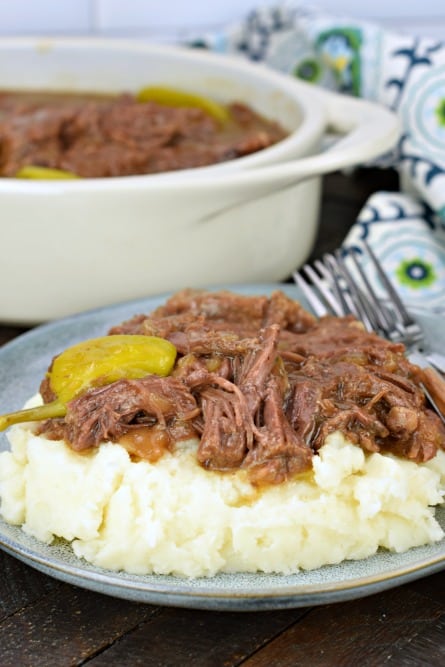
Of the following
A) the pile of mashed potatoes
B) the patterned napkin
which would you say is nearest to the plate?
the pile of mashed potatoes

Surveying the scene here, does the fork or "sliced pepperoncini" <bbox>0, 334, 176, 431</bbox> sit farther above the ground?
"sliced pepperoncini" <bbox>0, 334, 176, 431</bbox>

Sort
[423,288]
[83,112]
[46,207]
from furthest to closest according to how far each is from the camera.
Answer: [83,112]
[423,288]
[46,207]

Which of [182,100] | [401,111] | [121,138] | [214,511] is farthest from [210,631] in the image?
[182,100]

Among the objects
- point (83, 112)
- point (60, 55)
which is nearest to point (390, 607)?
point (83, 112)

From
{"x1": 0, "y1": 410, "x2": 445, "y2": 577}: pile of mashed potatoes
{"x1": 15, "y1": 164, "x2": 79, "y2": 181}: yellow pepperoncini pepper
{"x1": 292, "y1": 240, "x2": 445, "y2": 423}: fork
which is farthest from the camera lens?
{"x1": 15, "y1": 164, "x2": 79, "y2": 181}: yellow pepperoncini pepper

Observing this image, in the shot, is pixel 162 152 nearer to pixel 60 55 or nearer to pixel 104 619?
pixel 60 55

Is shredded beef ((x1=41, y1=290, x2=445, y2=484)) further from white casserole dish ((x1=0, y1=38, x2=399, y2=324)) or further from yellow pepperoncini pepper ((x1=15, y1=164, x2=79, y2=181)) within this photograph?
yellow pepperoncini pepper ((x1=15, y1=164, x2=79, y2=181))
